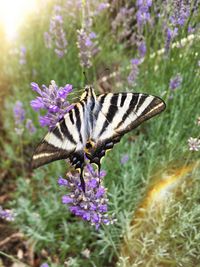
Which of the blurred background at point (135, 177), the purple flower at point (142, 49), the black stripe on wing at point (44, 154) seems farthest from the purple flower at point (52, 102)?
the purple flower at point (142, 49)

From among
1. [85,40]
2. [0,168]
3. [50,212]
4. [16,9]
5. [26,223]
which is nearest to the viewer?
[85,40]

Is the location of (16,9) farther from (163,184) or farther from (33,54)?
(163,184)

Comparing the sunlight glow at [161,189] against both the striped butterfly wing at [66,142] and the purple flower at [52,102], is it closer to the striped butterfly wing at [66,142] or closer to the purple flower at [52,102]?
the striped butterfly wing at [66,142]

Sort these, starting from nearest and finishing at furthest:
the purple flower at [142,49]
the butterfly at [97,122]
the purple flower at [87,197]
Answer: the butterfly at [97,122]
the purple flower at [87,197]
the purple flower at [142,49]

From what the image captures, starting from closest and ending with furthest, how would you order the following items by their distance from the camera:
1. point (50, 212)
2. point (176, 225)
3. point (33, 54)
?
point (176, 225) < point (50, 212) < point (33, 54)

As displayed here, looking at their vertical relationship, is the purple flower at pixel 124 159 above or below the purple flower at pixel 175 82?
below

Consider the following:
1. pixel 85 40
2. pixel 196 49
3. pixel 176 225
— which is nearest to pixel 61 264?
pixel 176 225

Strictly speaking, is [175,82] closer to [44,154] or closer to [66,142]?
[66,142]

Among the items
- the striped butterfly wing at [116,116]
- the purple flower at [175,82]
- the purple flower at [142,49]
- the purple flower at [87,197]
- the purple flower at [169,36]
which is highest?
the purple flower at [169,36]
